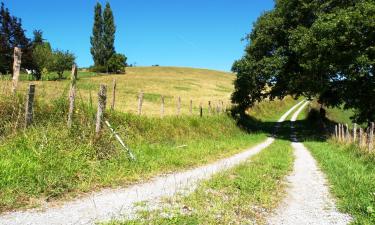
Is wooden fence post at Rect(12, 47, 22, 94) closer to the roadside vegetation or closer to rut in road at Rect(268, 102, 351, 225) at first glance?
rut in road at Rect(268, 102, 351, 225)

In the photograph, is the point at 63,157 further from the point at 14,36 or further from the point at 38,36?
the point at 38,36

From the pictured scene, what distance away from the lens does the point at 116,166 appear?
1234cm

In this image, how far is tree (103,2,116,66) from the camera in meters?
103

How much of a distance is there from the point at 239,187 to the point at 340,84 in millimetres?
23608

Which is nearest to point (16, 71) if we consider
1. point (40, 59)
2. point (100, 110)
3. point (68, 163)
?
point (100, 110)

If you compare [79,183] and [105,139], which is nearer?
[79,183]

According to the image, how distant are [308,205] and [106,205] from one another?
15.1 feet

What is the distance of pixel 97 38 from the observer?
338 feet

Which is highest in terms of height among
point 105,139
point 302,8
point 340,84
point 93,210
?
point 302,8

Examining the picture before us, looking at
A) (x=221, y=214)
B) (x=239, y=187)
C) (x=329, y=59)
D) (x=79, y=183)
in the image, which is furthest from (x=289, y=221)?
(x=329, y=59)

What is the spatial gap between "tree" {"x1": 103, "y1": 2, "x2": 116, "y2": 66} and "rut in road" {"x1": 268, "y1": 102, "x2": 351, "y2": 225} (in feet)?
304

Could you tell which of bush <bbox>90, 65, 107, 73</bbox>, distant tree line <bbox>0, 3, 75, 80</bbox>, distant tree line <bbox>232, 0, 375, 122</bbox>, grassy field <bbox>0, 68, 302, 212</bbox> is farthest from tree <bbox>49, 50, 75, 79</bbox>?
grassy field <bbox>0, 68, 302, 212</bbox>

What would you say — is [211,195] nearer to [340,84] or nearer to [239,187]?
[239,187]

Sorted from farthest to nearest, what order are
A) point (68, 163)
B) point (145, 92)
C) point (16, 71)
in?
1. point (145, 92)
2. point (16, 71)
3. point (68, 163)
